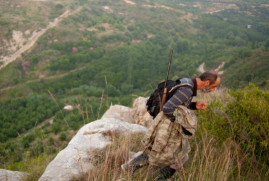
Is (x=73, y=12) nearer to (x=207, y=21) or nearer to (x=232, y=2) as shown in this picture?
(x=207, y=21)

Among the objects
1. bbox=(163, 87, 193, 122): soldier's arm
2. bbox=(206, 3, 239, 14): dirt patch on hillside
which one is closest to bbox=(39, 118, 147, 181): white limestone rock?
bbox=(163, 87, 193, 122): soldier's arm

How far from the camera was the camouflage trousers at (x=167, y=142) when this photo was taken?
2.12 metres

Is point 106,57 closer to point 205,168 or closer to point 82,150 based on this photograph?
point 82,150

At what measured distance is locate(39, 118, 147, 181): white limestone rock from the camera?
2398mm

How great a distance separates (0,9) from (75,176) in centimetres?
5274

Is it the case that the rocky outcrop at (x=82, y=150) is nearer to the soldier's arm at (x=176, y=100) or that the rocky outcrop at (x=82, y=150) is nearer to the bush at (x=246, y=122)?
the soldier's arm at (x=176, y=100)

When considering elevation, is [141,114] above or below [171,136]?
below

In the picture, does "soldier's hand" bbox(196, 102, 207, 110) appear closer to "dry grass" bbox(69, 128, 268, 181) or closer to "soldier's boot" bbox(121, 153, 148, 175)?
"dry grass" bbox(69, 128, 268, 181)

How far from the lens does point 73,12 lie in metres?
53.6

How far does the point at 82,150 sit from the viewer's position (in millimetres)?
2979

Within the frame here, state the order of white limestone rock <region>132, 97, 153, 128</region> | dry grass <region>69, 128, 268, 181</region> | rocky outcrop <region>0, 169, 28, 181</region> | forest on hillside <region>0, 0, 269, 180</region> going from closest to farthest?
dry grass <region>69, 128, 268, 181</region>, rocky outcrop <region>0, 169, 28, 181</region>, white limestone rock <region>132, 97, 153, 128</region>, forest on hillside <region>0, 0, 269, 180</region>

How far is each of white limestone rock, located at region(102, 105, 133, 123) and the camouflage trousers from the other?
4.15m

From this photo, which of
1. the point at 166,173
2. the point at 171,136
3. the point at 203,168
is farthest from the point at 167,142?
the point at 203,168

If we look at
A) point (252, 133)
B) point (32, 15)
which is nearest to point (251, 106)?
point (252, 133)
